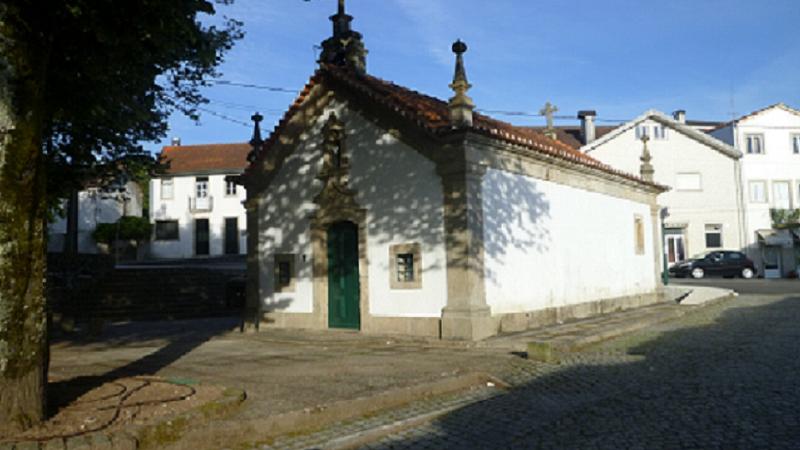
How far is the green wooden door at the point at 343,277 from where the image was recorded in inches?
551

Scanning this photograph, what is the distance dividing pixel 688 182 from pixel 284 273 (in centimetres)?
3077

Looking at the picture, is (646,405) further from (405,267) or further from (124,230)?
(124,230)

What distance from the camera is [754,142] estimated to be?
3875 cm

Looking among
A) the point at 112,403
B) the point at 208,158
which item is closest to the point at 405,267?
the point at 112,403

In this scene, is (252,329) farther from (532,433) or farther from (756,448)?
(756,448)

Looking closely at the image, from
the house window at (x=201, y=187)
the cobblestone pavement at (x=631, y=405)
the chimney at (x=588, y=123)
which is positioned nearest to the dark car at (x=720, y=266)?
the chimney at (x=588, y=123)

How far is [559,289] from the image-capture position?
49.0 feet

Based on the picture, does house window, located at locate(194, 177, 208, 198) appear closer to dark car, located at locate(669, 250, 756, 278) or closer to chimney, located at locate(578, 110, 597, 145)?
chimney, located at locate(578, 110, 597, 145)

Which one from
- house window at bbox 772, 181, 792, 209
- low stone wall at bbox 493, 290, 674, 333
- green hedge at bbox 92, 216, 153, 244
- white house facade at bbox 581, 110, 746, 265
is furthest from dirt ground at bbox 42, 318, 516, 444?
house window at bbox 772, 181, 792, 209

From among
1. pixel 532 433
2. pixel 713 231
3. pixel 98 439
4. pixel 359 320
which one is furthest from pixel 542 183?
pixel 713 231

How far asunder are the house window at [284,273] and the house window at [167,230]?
32.2 meters

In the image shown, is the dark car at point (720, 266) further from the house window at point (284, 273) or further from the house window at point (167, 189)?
the house window at point (167, 189)

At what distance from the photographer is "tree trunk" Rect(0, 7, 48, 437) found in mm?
5379

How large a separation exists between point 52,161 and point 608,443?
9.52 m
